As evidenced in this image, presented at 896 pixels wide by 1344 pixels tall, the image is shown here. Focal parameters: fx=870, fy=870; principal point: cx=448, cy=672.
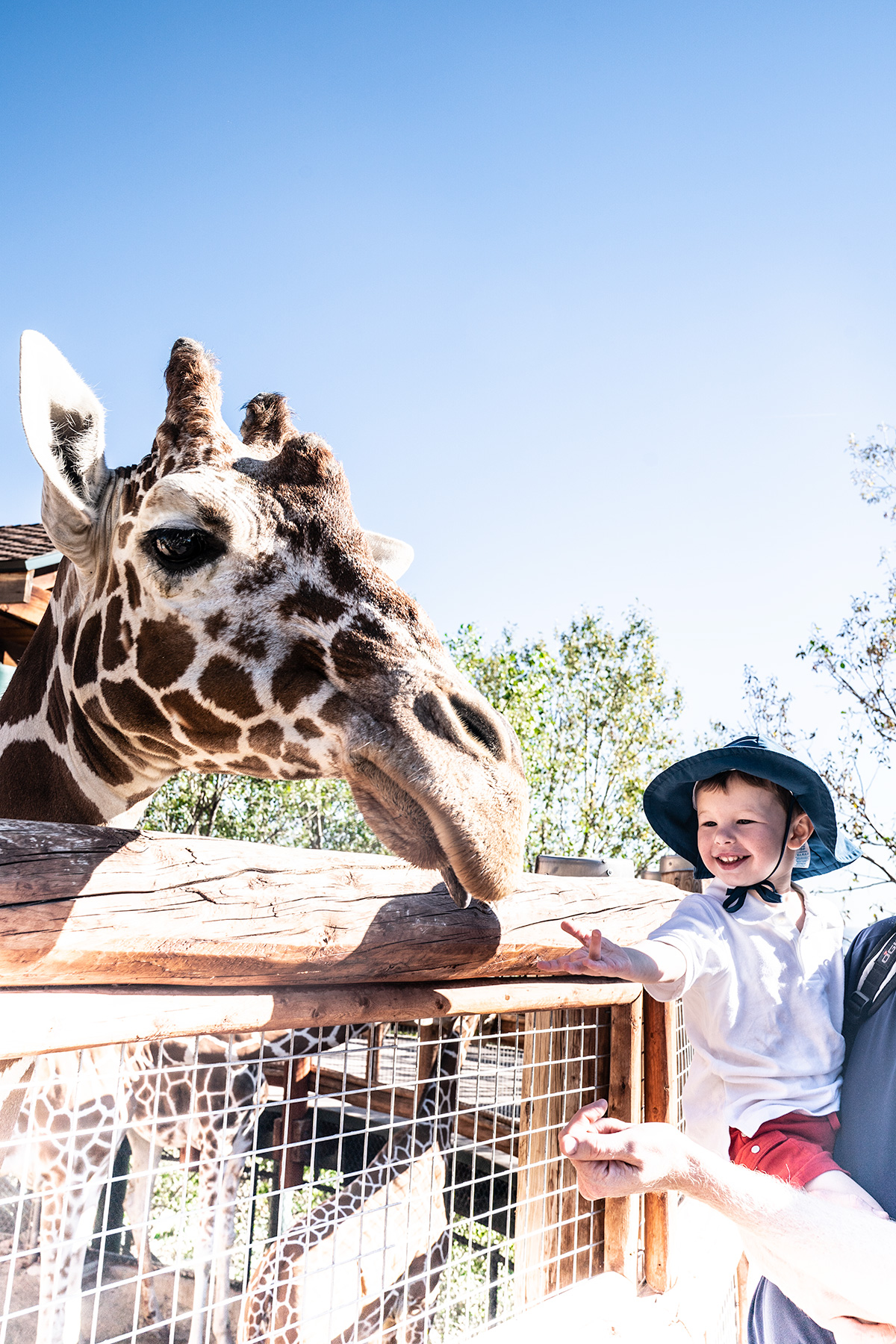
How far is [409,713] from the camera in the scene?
1778 mm

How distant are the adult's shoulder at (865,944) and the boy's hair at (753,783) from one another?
284 mm

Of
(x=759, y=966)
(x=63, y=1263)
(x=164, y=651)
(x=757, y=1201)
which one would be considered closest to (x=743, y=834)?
(x=759, y=966)

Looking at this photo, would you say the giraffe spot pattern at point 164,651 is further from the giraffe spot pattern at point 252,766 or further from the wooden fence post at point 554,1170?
the wooden fence post at point 554,1170

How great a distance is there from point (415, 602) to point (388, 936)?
30.3 inches

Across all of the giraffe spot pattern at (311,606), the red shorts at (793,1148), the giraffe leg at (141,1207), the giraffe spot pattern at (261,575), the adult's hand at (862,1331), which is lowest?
the giraffe leg at (141,1207)

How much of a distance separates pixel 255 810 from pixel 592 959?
15.8 meters

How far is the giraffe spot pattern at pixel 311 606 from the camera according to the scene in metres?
1.99

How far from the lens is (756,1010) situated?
1.85 metres

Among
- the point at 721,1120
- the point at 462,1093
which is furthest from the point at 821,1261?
the point at 462,1093

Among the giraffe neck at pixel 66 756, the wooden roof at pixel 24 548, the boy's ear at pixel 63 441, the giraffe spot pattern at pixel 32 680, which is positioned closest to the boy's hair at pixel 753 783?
the giraffe neck at pixel 66 756

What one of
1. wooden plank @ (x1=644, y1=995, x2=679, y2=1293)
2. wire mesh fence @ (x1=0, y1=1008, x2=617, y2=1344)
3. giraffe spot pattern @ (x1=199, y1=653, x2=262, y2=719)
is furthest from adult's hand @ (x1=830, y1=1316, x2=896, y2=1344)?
giraffe spot pattern @ (x1=199, y1=653, x2=262, y2=719)

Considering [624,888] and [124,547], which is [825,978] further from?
[124,547]

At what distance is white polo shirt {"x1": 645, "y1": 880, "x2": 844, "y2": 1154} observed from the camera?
177cm

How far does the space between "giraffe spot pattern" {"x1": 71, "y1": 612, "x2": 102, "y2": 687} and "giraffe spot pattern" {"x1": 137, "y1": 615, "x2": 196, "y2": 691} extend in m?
0.24
